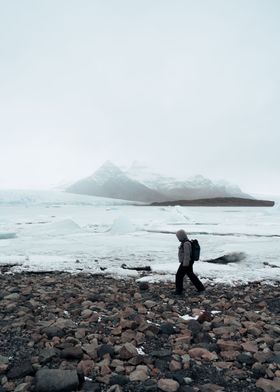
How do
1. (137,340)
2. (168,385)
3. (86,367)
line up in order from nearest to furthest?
(168,385), (86,367), (137,340)

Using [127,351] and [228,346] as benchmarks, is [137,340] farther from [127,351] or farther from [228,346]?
[228,346]

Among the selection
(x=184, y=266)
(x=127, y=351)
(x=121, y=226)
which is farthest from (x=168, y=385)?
(x=121, y=226)

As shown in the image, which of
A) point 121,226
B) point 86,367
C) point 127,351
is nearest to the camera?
point 86,367

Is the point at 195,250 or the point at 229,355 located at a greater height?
the point at 195,250

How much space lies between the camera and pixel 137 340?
16.0ft

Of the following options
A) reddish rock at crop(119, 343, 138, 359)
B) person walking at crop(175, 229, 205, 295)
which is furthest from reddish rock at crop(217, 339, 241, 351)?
person walking at crop(175, 229, 205, 295)

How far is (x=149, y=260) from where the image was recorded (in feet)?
39.4

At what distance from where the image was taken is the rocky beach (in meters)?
3.83

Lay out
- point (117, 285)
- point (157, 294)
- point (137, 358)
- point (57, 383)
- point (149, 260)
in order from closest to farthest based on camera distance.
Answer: point (57, 383)
point (137, 358)
point (157, 294)
point (117, 285)
point (149, 260)

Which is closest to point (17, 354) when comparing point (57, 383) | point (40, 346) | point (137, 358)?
point (40, 346)

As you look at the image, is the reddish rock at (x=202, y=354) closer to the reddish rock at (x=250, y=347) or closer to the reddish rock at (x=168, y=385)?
the reddish rock at (x=250, y=347)

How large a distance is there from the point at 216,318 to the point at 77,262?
20.3 ft

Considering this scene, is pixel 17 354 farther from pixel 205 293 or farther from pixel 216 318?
pixel 205 293

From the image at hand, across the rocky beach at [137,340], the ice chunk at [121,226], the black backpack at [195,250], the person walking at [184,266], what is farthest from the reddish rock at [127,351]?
the ice chunk at [121,226]
